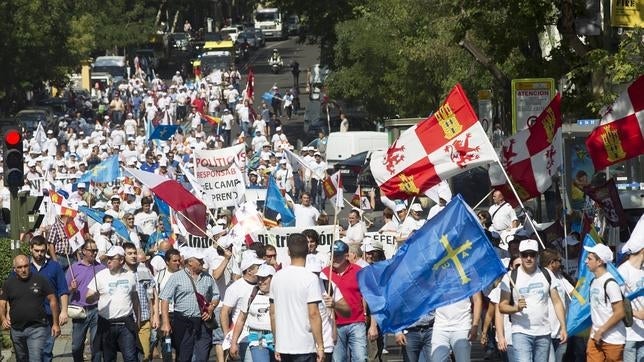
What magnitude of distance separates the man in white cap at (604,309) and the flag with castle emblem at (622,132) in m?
2.59

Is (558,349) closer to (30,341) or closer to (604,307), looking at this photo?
(604,307)

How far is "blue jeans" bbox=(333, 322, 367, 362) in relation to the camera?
15.6 meters

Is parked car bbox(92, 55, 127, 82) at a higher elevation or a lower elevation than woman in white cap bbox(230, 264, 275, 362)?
higher

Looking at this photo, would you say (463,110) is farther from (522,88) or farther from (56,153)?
(56,153)

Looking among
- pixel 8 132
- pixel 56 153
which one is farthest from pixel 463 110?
pixel 56 153

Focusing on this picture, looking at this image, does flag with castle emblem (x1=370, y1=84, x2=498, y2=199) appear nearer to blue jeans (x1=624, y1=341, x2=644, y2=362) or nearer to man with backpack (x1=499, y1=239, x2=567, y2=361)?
man with backpack (x1=499, y1=239, x2=567, y2=361)

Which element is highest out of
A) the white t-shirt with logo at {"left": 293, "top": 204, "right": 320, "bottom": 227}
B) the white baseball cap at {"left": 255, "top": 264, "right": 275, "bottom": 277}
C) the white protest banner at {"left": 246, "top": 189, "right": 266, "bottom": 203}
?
the white protest banner at {"left": 246, "top": 189, "right": 266, "bottom": 203}

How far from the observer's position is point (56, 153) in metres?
42.6

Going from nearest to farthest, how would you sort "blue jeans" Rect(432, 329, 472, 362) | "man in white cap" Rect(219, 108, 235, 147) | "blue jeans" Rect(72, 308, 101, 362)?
"blue jeans" Rect(432, 329, 472, 362) < "blue jeans" Rect(72, 308, 101, 362) < "man in white cap" Rect(219, 108, 235, 147)

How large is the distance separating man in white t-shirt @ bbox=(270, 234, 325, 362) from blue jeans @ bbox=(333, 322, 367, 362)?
2.73 m

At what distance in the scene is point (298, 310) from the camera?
12.8 m

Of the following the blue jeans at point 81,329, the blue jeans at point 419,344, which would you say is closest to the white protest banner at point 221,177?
the blue jeans at point 81,329

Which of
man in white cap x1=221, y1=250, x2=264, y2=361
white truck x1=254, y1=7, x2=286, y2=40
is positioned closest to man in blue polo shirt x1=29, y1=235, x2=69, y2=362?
man in white cap x1=221, y1=250, x2=264, y2=361

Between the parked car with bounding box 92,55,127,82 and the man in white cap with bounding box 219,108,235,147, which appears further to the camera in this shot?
the parked car with bounding box 92,55,127,82
